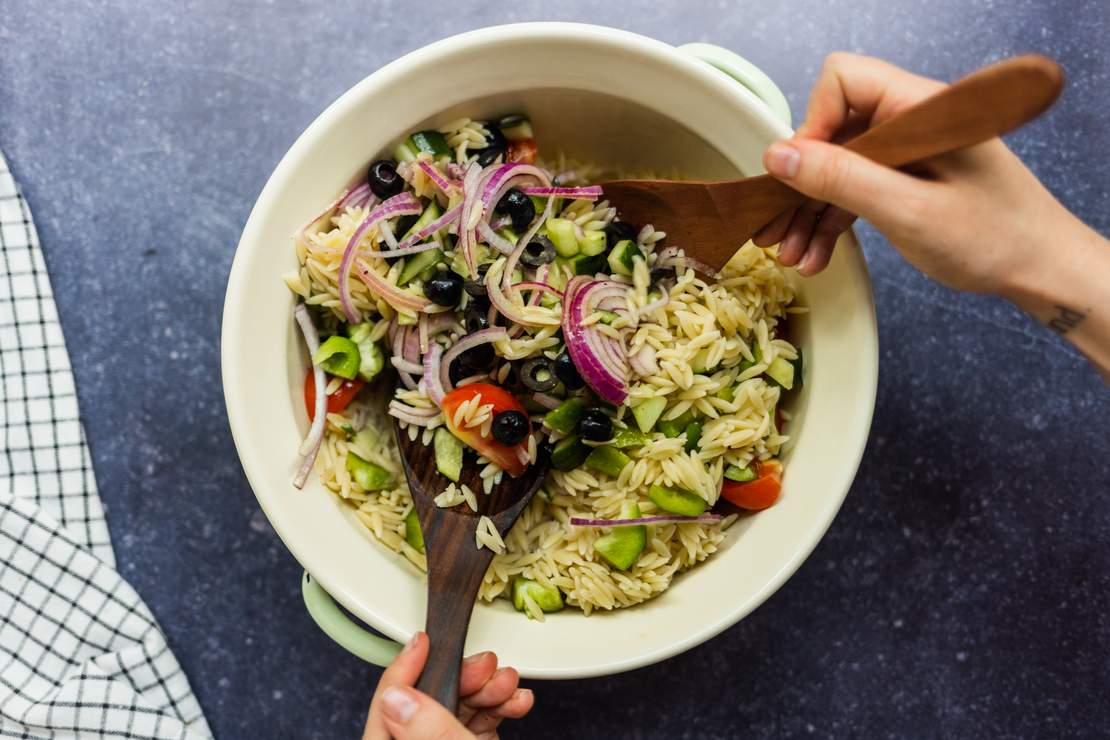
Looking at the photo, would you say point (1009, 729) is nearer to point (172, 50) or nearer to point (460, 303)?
point (460, 303)

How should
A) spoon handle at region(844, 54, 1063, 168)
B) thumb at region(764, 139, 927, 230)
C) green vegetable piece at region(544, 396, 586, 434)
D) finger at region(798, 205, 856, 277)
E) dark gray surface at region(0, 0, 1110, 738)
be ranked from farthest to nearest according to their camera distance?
dark gray surface at region(0, 0, 1110, 738)
green vegetable piece at region(544, 396, 586, 434)
finger at region(798, 205, 856, 277)
thumb at region(764, 139, 927, 230)
spoon handle at region(844, 54, 1063, 168)

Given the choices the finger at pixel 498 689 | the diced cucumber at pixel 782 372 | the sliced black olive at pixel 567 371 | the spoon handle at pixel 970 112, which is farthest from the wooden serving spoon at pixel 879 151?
the finger at pixel 498 689

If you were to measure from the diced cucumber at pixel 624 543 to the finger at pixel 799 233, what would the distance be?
584 mm

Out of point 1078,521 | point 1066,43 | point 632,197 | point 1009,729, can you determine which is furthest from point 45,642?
point 1066,43

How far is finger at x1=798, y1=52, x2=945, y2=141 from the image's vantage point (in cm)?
156

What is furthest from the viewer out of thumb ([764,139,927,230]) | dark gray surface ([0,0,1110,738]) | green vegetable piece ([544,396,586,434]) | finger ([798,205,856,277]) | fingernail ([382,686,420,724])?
dark gray surface ([0,0,1110,738])

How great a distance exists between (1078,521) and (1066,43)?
1181 mm

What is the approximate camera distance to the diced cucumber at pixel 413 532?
6.28 ft

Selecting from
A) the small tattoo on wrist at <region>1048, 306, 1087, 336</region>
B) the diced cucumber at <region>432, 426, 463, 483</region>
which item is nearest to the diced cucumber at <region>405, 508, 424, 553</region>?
the diced cucumber at <region>432, 426, 463, 483</region>

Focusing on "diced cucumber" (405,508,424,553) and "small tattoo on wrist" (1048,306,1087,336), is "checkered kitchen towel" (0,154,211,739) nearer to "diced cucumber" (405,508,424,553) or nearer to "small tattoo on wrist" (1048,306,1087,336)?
"diced cucumber" (405,508,424,553)

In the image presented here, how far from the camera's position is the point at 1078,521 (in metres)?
2.24

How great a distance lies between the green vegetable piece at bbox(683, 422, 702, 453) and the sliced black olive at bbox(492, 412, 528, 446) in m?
0.34

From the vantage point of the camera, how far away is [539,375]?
1803 mm

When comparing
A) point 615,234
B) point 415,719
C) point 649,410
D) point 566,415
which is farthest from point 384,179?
point 415,719
